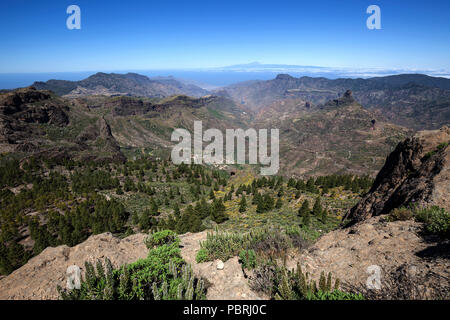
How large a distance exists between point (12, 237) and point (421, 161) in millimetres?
74491

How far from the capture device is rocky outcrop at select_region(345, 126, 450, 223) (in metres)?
16.0

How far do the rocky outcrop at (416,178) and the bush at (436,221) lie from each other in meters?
2.03

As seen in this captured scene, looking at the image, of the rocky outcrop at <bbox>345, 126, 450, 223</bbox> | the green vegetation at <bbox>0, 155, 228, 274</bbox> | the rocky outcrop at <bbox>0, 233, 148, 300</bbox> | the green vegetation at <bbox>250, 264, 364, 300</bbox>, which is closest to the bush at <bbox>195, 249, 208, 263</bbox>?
the green vegetation at <bbox>250, 264, 364, 300</bbox>

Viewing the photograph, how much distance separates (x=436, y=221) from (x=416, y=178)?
944cm

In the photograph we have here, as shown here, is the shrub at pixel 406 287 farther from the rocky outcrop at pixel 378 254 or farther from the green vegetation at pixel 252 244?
the green vegetation at pixel 252 244

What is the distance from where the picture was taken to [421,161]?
2244cm

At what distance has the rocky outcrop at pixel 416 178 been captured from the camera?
16.0 meters

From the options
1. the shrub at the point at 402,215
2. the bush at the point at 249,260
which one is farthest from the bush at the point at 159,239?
the shrub at the point at 402,215

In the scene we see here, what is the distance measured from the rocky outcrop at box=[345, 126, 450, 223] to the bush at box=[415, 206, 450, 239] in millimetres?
2030

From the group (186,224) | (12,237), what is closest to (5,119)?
(12,237)

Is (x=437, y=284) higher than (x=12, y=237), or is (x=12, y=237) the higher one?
(x=437, y=284)

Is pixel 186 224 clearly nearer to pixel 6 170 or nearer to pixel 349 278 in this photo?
pixel 349 278

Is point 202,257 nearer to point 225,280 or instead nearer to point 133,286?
point 225,280

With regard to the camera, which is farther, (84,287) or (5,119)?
(5,119)
